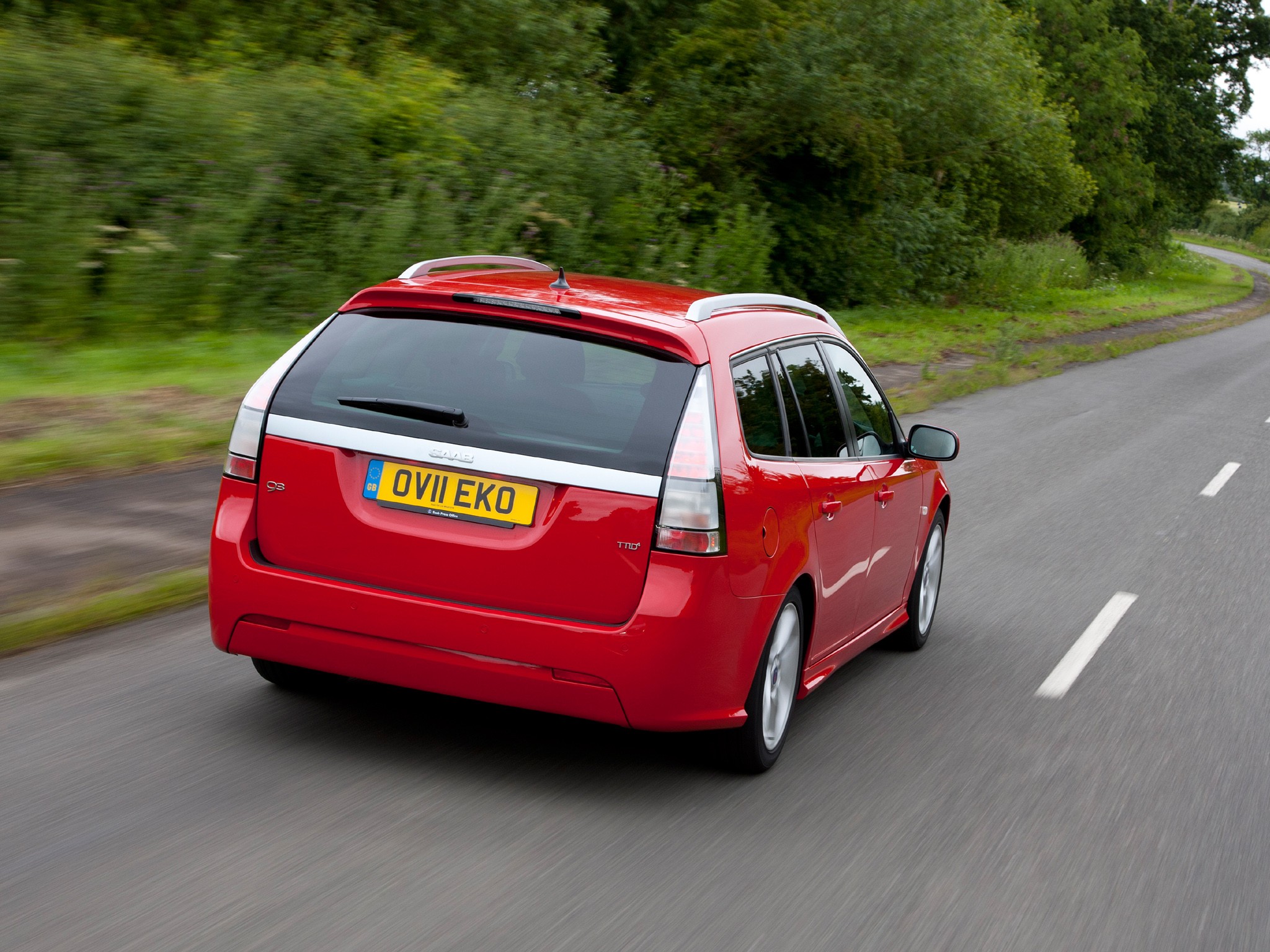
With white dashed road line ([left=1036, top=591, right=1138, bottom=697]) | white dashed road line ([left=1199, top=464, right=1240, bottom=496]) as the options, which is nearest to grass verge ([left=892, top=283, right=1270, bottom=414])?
white dashed road line ([left=1199, top=464, right=1240, bottom=496])

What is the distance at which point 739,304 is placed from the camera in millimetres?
5148

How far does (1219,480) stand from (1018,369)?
912 centimetres

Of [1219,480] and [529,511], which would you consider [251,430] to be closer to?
[529,511]

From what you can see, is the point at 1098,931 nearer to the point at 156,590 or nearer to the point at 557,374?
the point at 557,374

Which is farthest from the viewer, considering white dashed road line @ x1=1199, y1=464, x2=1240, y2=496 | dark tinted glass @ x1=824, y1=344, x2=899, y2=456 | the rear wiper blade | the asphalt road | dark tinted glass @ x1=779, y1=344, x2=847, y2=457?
white dashed road line @ x1=1199, y1=464, x2=1240, y2=496

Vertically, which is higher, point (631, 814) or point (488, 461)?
point (488, 461)

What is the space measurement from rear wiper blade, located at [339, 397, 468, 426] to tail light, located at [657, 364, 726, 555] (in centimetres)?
66

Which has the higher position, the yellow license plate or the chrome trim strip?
the chrome trim strip

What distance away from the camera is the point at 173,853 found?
3.73 meters

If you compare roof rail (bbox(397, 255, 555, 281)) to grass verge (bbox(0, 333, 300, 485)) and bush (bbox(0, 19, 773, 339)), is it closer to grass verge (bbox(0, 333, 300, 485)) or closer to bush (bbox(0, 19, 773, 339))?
grass verge (bbox(0, 333, 300, 485))

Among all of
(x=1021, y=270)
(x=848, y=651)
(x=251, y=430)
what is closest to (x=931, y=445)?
(x=848, y=651)

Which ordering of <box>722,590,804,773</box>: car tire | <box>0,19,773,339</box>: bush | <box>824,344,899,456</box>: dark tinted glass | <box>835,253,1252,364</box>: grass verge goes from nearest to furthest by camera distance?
<box>722,590,804,773</box>: car tire < <box>824,344,899,456</box>: dark tinted glass < <box>0,19,773,339</box>: bush < <box>835,253,1252,364</box>: grass verge

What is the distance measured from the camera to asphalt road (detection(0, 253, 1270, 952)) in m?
3.55

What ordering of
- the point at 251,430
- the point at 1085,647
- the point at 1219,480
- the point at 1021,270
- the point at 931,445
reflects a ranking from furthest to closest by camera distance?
the point at 1021,270
the point at 1219,480
the point at 1085,647
the point at 931,445
the point at 251,430
